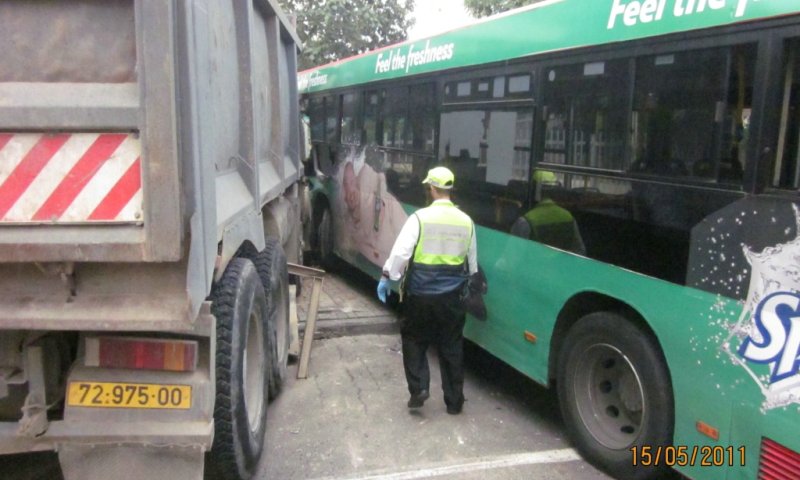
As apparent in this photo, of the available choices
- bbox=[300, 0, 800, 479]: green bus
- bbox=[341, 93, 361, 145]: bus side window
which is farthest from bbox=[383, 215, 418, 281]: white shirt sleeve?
bbox=[341, 93, 361, 145]: bus side window

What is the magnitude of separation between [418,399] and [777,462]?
8.20ft

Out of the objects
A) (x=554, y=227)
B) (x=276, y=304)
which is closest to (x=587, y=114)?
(x=554, y=227)

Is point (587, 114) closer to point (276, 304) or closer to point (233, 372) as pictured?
point (233, 372)

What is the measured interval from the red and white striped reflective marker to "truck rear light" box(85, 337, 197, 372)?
58 cm

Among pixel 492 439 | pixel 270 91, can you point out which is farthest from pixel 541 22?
pixel 492 439

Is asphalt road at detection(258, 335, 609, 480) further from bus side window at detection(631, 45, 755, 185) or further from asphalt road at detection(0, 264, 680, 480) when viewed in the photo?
bus side window at detection(631, 45, 755, 185)

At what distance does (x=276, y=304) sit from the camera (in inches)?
198

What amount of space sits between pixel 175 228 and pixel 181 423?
0.86 m

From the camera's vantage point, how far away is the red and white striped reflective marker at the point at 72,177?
7.63 feet

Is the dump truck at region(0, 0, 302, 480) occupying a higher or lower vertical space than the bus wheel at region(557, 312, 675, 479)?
higher

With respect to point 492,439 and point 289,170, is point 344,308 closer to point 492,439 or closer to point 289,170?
point 289,170

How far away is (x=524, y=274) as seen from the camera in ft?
14.8

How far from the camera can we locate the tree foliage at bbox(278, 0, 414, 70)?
15938mm

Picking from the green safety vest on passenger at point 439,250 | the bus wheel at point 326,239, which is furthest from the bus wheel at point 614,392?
the bus wheel at point 326,239
